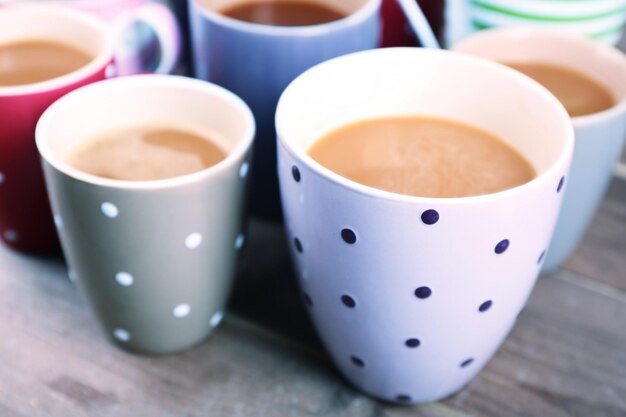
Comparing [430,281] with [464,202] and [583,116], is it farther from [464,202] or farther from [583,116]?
[583,116]

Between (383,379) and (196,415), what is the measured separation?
0.10m

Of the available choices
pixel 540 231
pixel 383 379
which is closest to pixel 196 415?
pixel 383 379

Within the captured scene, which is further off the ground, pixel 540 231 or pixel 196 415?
pixel 540 231

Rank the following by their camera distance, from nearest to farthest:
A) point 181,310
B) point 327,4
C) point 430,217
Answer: point 430,217, point 181,310, point 327,4

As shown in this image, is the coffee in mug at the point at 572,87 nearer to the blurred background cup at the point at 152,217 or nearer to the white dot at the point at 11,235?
the blurred background cup at the point at 152,217

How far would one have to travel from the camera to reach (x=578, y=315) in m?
0.49

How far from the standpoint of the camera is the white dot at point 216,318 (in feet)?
1.56

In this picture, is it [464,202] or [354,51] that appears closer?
[464,202]

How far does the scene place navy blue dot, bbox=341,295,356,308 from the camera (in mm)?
396

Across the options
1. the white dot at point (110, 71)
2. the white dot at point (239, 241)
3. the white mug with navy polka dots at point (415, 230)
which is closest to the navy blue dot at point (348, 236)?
the white mug with navy polka dots at point (415, 230)

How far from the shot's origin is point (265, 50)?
479 millimetres

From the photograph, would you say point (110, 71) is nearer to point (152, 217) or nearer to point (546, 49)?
point (152, 217)

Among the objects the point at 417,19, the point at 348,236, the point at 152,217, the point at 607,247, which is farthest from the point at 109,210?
the point at 607,247

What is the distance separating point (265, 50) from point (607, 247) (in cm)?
26
